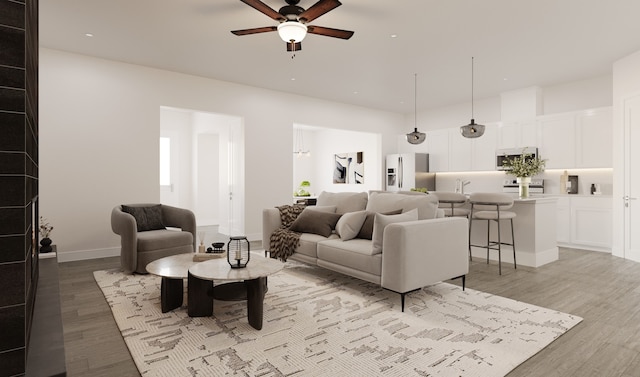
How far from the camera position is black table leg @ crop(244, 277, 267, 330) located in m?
2.66

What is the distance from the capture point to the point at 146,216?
4770 millimetres

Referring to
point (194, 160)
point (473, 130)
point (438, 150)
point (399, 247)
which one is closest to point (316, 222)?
point (399, 247)

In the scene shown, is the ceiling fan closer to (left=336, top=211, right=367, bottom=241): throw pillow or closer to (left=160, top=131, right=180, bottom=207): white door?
(left=336, top=211, right=367, bottom=241): throw pillow

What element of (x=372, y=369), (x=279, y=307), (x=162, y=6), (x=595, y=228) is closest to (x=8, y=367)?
(x=372, y=369)

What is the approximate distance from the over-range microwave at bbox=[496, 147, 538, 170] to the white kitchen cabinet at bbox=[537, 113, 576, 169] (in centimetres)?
13

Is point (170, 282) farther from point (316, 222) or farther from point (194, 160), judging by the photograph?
point (194, 160)

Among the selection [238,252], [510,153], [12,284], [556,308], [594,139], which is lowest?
[556,308]

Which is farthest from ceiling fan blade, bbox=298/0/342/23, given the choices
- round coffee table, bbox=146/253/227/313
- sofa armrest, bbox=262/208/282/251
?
round coffee table, bbox=146/253/227/313

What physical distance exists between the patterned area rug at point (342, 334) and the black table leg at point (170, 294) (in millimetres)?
68

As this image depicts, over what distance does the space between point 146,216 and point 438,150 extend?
636cm

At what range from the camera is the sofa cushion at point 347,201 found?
14.7ft

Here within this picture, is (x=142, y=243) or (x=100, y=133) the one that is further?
(x=100, y=133)

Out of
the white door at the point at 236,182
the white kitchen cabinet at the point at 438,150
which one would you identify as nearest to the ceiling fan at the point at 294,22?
the white door at the point at 236,182

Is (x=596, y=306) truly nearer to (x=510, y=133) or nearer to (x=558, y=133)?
(x=558, y=133)
